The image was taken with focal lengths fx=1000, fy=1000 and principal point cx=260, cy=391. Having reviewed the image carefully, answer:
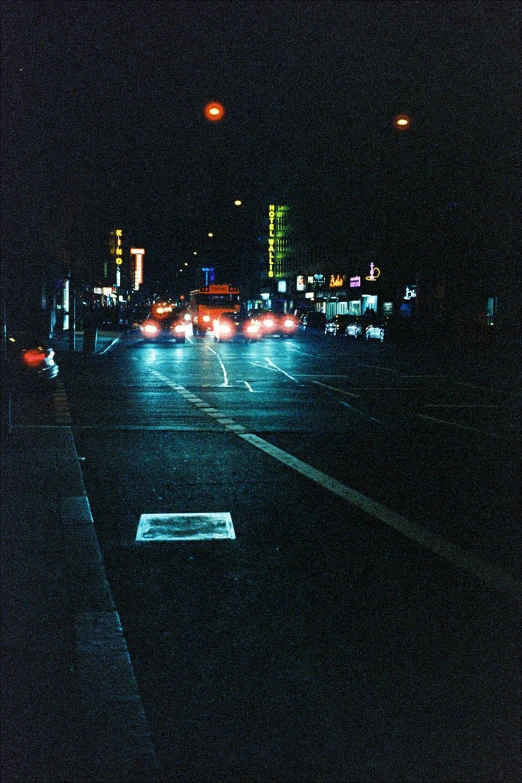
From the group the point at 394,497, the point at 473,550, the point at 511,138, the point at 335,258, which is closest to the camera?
the point at 473,550

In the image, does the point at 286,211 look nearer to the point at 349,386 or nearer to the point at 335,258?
the point at 335,258

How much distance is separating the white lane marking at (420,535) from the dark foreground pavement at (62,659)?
2616 mm

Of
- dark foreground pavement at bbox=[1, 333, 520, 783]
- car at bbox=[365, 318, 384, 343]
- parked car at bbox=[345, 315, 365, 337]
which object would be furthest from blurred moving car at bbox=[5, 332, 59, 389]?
parked car at bbox=[345, 315, 365, 337]

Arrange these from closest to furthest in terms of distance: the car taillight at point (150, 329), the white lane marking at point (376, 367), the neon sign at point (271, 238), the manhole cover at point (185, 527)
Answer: the manhole cover at point (185, 527)
the white lane marking at point (376, 367)
the car taillight at point (150, 329)
the neon sign at point (271, 238)

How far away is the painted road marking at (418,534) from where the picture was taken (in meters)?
7.15

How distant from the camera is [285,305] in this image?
475 ft

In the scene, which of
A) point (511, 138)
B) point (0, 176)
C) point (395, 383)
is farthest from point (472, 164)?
point (395, 383)

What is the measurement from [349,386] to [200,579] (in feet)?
60.2

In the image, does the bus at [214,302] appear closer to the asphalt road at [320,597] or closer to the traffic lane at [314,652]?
the asphalt road at [320,597]

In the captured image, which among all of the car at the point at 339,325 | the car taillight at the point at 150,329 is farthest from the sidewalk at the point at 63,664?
the car at the point at 339,325

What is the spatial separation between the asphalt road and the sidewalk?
14 centimetres

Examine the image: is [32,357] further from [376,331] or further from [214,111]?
[376,331]

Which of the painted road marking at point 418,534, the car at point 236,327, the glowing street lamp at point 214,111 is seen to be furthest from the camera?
the car at point 236,327

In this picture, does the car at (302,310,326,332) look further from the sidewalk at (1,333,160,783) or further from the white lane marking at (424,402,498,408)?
the sidewalk at (1,333,160,783)
